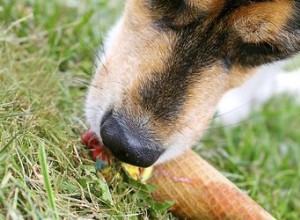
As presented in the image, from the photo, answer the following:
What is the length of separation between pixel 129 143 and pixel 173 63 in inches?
25.8

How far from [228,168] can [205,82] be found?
3.11 ft

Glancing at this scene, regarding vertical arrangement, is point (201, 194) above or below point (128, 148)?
below

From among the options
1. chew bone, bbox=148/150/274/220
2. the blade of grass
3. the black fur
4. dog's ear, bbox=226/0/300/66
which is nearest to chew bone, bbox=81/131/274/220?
chew bone, bbox=148/150/274/220

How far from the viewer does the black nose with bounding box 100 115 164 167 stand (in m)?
3.15

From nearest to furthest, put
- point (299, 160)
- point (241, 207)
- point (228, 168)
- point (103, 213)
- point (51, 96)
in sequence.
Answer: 1. point (103, 213)
2. point (241, 207)
3. point (51, 96)
4. point (228, 168)
5. point (299, 160)

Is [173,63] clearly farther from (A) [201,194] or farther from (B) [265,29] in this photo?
(A) [201,194]

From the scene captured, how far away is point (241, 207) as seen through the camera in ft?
10.8

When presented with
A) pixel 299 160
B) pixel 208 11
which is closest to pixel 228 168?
pixel 299 160

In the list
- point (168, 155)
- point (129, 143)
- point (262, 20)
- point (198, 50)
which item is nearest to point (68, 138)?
point (129, 143)

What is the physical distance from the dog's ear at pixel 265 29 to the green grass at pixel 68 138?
901 millimetres

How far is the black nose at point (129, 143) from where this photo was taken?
315 cm

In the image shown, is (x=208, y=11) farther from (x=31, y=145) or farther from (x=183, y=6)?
(x=31, y=145)

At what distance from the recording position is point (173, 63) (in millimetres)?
3561

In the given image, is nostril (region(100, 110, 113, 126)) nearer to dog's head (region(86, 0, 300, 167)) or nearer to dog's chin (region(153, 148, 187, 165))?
dog's head (region(86, 0, 300, 167))
